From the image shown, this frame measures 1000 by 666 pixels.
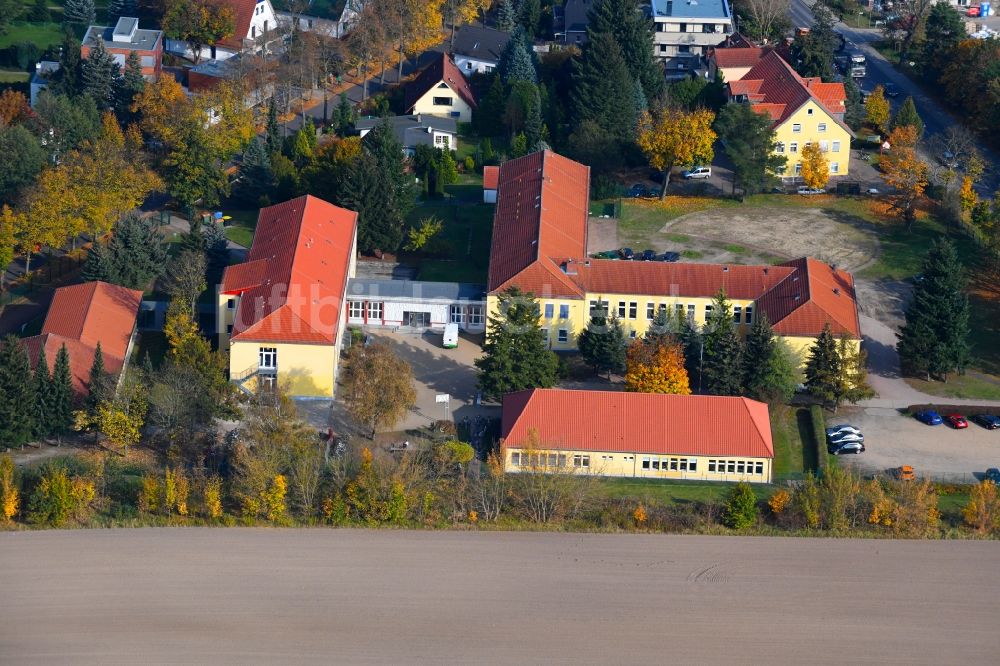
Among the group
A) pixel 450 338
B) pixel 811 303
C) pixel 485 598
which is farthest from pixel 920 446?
pixel 485 598

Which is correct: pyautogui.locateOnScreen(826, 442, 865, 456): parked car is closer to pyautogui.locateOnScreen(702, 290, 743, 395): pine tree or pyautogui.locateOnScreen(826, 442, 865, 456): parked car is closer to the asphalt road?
pyautogui.locateOnScreen(702, 290, 743, 395): pine tree

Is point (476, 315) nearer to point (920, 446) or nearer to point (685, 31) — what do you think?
point (920, 446)

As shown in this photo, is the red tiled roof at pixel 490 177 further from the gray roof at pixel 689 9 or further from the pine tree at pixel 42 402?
the pine tree at pixel 42 402

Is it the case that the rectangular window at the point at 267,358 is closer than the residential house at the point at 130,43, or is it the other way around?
the rectangular window at the point at 267,358

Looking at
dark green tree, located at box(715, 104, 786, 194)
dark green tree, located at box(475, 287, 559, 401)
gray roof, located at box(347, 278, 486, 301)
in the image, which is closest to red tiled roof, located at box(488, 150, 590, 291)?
gray roof, located at box(347, 278, 486, 301)

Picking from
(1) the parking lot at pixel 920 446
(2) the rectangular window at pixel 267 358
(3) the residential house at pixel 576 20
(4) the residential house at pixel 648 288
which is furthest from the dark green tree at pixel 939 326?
(3) the residential house at pixel 576 20
